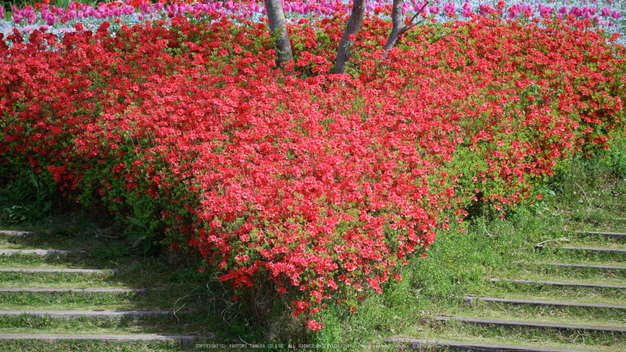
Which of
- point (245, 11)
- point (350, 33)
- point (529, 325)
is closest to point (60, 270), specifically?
point (529, 325)

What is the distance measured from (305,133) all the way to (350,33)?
3.04 metres

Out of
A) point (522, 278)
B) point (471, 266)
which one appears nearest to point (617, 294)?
point (522, 278)

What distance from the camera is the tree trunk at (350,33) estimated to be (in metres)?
8.02

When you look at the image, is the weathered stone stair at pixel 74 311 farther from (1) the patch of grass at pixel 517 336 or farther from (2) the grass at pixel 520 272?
(1) the patch of grass at pixel 517 336

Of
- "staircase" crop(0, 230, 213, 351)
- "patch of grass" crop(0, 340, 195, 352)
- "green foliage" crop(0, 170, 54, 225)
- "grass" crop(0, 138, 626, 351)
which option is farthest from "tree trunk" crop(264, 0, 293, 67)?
"patch of grass" crop(0, 340, 195, 352)

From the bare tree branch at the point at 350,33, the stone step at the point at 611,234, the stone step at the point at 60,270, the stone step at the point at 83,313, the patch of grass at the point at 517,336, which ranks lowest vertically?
the patch of grass at the point at 517,336

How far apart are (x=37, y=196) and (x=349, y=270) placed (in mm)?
4481

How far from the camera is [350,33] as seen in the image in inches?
321

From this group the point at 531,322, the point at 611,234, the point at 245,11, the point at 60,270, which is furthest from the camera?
the point at 245,11

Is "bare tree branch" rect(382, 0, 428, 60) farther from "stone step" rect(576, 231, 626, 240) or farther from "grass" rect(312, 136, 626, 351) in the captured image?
"stone step" rect(576, 231, 626, 240)

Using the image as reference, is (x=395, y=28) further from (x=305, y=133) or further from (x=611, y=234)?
(x=611, y=234)

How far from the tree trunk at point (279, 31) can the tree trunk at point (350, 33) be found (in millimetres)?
756

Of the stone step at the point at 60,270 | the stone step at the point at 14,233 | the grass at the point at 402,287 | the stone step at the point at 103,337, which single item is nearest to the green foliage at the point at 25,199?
the grass at the point at 402,287

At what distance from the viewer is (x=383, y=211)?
485 centimetres
